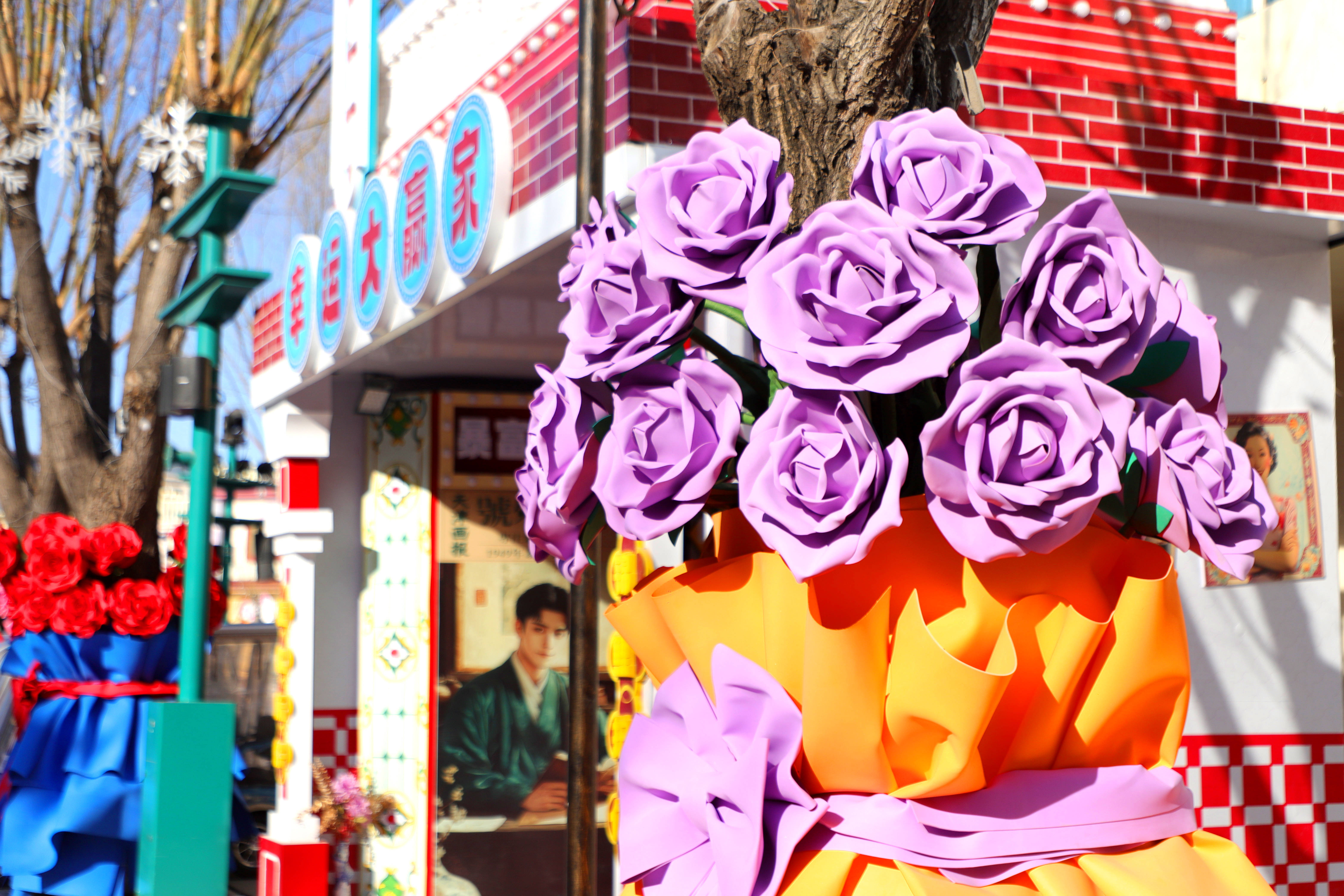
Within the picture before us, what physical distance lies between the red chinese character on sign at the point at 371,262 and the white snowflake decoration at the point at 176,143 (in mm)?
Answer: 1639

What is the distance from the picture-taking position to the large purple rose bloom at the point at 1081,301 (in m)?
1.24

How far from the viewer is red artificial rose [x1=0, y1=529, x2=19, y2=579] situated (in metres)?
5.79

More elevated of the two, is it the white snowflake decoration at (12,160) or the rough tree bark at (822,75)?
the white snowflake decoration at (12,160)

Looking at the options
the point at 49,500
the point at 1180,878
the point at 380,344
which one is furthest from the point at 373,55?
the point at 1180,878

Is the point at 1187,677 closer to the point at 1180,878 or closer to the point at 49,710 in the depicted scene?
the point at 1180,878

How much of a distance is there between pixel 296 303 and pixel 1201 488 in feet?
18.4

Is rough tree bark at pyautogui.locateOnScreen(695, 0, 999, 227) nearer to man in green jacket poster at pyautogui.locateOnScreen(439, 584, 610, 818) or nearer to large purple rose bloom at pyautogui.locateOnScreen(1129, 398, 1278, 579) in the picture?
large purple rose bloom at pyautogui.locateOnScreen(1129, 398, 1278, 579)

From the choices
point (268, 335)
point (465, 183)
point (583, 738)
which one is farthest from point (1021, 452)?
point (268, 335)

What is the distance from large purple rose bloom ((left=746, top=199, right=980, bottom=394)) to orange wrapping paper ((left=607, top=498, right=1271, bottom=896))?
190 millimetres

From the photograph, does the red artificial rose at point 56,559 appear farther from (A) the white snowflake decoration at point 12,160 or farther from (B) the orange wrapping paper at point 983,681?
(B) the orange wrapping paper at point 983,681

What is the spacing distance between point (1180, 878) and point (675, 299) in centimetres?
80

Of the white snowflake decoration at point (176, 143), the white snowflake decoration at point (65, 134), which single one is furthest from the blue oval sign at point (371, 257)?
the white snowflake decoration at point (176, 143)

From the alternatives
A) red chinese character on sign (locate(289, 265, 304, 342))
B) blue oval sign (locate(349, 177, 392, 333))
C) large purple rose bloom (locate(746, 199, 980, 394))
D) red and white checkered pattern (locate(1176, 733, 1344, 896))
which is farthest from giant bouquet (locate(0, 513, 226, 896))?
large purple rose bloom (locate(746, 199, 980, 394))

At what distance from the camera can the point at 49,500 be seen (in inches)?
307
